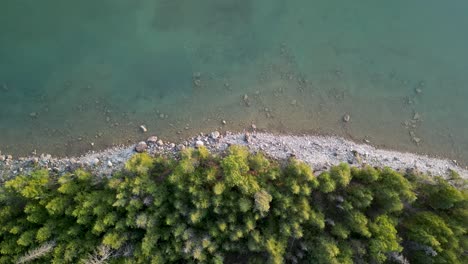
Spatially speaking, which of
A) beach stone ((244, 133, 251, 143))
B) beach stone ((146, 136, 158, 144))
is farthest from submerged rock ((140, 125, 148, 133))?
beach stone ((244, 133, 251, 143))

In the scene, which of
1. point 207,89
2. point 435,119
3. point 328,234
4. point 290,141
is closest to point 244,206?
point 328,234

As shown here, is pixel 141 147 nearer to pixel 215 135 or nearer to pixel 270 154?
pixel 215 135

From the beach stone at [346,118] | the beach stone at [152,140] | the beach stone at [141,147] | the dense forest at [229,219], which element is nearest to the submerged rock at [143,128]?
the beach stone at [152,140]

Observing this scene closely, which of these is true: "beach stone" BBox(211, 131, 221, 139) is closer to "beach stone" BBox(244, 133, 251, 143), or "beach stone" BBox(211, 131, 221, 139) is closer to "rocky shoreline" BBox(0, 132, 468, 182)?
"rocky shoreline" BBox(0, 132, 468, 182)

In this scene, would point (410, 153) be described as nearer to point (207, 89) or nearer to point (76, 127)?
point (207, 89)

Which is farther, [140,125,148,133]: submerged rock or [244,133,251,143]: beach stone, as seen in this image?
[140,125,148,133]: submerged rock

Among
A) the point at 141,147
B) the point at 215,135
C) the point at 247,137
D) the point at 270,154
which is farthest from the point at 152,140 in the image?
the point at 270,154
